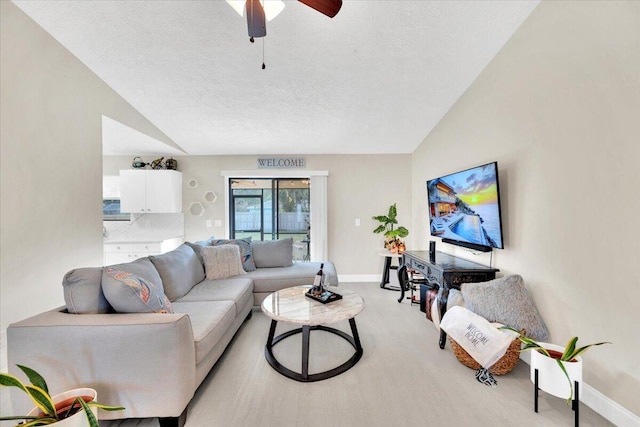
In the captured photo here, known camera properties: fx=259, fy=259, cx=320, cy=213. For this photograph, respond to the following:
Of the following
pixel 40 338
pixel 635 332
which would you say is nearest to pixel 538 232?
pixel 635 332

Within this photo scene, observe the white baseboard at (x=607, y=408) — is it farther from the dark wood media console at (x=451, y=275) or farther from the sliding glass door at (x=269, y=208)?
the sliding glass door at (x=269, y=208)

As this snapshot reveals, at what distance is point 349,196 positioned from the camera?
15.1 ft

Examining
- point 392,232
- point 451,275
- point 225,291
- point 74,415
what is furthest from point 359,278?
point 74,415

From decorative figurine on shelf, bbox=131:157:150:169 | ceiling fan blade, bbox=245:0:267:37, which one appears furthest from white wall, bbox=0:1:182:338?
ceiling fan blade, bbox=245:0:267:37

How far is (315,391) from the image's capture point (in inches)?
71.2

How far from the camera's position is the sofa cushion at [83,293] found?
1608 mm

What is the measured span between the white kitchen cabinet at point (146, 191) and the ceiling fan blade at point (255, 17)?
3.50m

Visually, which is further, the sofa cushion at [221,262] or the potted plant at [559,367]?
the sofa cushion at [221,262]

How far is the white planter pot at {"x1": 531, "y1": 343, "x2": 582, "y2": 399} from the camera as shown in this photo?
4.81 ft

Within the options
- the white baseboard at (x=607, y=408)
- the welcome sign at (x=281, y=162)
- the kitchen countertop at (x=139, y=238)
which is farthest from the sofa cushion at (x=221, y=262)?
the white baseboard at (x=607, y=408)

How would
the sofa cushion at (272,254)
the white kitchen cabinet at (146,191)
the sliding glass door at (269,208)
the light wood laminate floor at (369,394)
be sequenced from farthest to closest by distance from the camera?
the sliding glass door at (269,208) < the white kitchen cabinet at (146,191) < the sofa cushion at (272,254) < the light wood laminate floor at (369,394)

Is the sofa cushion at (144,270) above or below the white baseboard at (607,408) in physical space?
above

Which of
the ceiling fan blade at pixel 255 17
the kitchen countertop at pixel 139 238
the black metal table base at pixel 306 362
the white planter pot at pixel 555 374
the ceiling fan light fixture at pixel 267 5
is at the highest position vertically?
the ceiling fan light fixture at pixel 267 5

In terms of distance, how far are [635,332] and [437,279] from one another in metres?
1.27
